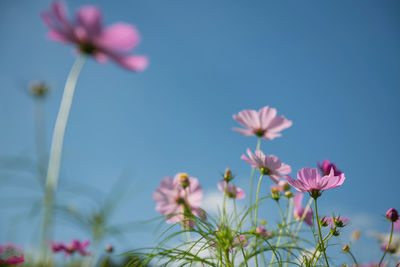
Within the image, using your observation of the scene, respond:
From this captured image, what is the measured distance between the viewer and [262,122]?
4.02 ft

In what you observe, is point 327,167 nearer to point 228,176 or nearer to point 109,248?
point 228,176

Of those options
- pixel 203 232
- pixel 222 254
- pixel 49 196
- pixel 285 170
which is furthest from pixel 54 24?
pixel 285 170

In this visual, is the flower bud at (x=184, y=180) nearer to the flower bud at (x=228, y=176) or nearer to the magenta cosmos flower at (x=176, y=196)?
the magenta cosmos flower at (x=176, y=196)

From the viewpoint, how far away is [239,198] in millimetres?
1234

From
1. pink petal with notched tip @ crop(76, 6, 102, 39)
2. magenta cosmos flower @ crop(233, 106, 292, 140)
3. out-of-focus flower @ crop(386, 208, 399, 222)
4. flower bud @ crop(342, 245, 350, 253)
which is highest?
magenta cosmos flower @ crop(233, 106, 292, 140)

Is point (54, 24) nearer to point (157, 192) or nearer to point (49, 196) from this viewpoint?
point (49, 196)

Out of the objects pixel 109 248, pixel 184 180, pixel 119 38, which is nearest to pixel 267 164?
pixel 184 180

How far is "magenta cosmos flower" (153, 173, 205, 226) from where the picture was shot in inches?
44.3

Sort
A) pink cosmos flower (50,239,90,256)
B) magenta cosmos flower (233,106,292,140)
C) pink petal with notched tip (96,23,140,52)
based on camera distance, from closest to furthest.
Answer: pink petal with notched tip (96,23,140,52)
magenta cosmos flower (233,106,292,140)
pink cosmos flower (50,239,90,256)

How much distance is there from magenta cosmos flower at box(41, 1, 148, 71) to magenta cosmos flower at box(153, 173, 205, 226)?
26.2 inches

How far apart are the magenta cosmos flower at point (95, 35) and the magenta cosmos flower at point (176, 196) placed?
664 millimetres

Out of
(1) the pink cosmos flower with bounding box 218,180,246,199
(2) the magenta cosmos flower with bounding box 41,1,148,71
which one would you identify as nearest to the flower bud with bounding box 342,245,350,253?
(1) the pink cosmos flower with bounding box 218,180,246,199

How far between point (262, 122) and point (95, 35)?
851mm

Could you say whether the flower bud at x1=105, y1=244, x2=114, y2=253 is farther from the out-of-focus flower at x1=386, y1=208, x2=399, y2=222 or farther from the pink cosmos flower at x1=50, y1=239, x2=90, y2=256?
the out-of-focus flower at x1=386, y1=208, x2=399, y2=222
